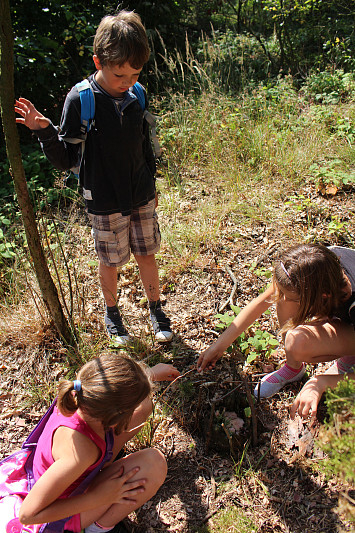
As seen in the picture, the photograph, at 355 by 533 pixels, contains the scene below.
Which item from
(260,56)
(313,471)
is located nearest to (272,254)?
(313,471)

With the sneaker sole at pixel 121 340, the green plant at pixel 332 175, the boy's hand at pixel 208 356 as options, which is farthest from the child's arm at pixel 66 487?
the green plant at pixel 332 175

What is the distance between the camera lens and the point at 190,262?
3262 mm

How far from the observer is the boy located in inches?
76.5

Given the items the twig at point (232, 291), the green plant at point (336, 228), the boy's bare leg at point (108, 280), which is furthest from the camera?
the green plant at point (336, 228)

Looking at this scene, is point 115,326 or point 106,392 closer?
point 106,392

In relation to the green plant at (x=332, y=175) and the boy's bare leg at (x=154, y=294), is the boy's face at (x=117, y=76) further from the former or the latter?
the green plant at (x=332, y=175)

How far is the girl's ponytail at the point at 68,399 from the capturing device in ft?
5.02

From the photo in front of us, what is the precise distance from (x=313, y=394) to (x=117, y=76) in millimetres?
1810

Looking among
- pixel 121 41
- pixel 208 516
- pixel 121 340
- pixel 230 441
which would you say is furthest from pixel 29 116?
pixel 208 516

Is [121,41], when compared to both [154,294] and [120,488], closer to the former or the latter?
[154,294]

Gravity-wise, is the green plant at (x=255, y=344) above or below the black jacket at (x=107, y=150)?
below

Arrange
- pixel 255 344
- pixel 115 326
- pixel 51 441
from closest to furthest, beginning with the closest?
pixel 51 441 < pixel 255 344 < pixel 115 326

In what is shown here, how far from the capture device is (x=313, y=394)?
6.44ft

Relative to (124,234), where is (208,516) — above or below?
below
